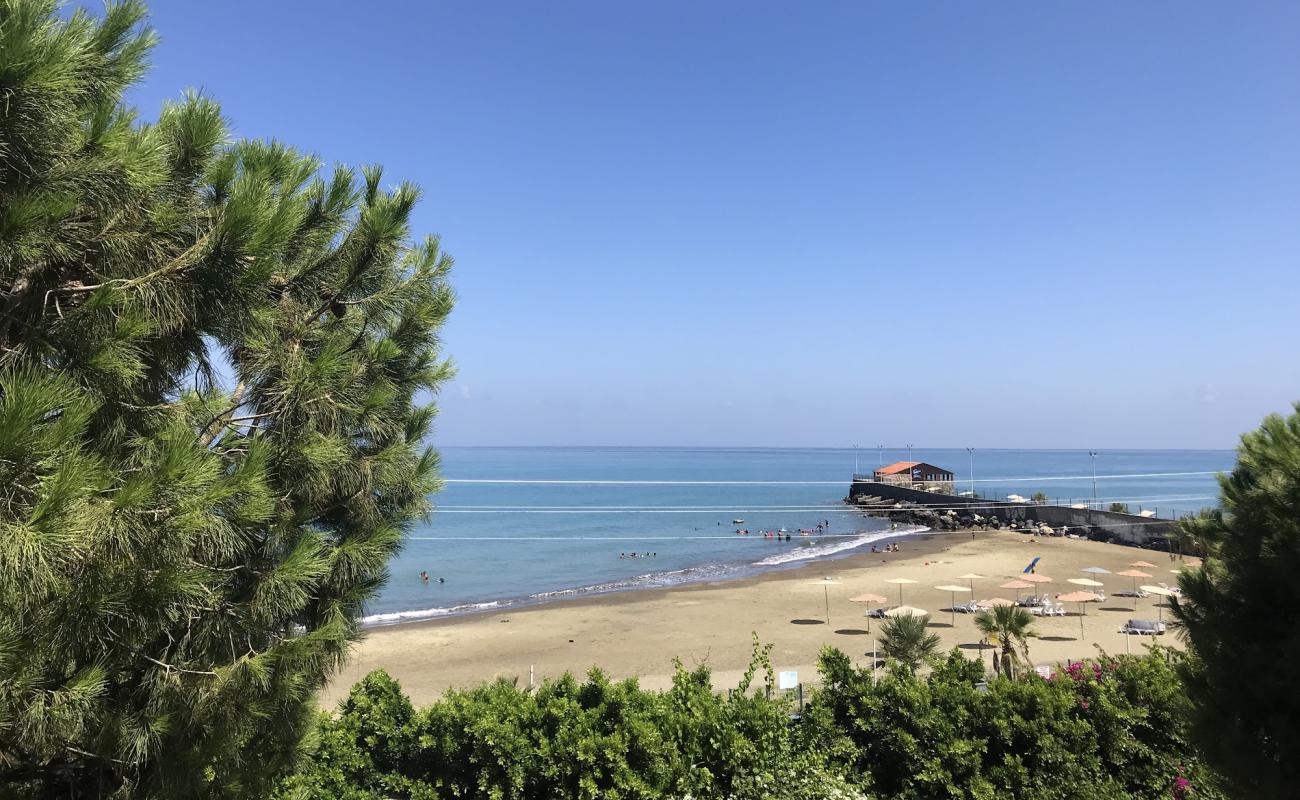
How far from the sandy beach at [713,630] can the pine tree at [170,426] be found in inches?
421

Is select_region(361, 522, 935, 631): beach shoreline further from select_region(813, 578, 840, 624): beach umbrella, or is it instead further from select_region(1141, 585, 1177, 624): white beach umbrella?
select_region(1141, 585, 1177, 624): white beach umbrella

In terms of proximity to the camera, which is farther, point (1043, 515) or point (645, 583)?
point (1043, 515)

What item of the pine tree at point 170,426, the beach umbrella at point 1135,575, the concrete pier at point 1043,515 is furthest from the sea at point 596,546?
the beach umbrella at point 1135,575

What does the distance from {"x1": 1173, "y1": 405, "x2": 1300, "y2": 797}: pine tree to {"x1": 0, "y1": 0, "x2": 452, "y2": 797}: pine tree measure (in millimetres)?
4726

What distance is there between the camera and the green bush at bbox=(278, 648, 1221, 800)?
5883 millimetres

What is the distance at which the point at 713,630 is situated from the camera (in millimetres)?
22328

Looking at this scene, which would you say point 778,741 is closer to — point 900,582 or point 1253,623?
point 1253,623

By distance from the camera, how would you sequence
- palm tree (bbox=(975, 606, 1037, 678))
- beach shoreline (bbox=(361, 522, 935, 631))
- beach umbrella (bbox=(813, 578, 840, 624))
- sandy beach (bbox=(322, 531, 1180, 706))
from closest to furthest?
1. palm tree (bbox=(975, 606, 1037, 678))
2. sandy beach (bbox=(322, 531, 1180, 706))
3. beach umbrella (bbox=(813, 578, 840, 624))
4. beach shoreline (bbox=(361, 522, 935, 631))

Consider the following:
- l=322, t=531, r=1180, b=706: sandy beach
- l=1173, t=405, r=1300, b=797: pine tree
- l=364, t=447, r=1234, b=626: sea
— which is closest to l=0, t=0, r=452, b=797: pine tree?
l=364, t=447, r=1234, b=626: sea

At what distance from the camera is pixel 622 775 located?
5.63 m

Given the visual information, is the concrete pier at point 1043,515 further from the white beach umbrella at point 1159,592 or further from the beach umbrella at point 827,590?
the beach umbrella at point 827,590

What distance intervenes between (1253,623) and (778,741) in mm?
3690

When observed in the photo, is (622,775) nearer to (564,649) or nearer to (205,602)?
(205,602)

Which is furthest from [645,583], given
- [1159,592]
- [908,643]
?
[908,643]
